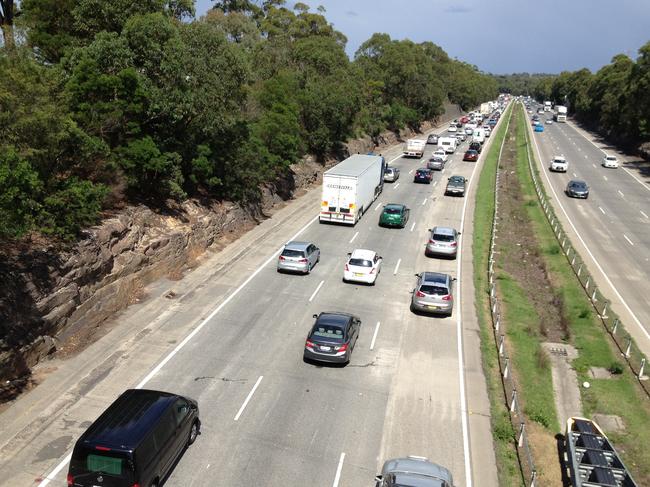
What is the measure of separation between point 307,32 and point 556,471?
83.0m

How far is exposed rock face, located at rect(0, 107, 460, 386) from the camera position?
60.1ft

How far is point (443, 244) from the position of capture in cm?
3198

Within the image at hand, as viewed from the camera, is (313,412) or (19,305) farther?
(19,305)

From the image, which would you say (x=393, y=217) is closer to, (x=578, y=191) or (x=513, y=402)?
(x=513, y=402)

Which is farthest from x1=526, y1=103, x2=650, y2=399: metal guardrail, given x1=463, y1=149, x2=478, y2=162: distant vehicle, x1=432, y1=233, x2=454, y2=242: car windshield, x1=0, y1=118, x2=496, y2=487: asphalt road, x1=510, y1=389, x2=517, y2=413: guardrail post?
x1=463, y1=149, x2=478, y2=162: distant vehicle

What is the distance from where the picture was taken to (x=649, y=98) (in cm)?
7556

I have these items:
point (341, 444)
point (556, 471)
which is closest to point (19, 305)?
point (341, 444)

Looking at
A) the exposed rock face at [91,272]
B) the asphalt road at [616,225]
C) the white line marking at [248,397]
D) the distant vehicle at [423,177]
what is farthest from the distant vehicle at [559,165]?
the white line marking at [248,397]

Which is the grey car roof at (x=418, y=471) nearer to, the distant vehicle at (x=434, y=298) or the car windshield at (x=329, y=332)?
the car windshield at (x=329, y=332)

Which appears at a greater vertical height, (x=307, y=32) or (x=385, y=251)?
(x=307, y=32)

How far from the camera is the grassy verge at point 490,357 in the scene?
49.5ft

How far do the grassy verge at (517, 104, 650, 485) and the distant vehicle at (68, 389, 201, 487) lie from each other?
12.8m

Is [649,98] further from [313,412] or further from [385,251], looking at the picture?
[313,412]

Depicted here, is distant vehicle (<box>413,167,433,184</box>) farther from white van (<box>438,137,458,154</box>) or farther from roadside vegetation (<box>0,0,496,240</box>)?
white van (<box>438,137,458,154</box>)
